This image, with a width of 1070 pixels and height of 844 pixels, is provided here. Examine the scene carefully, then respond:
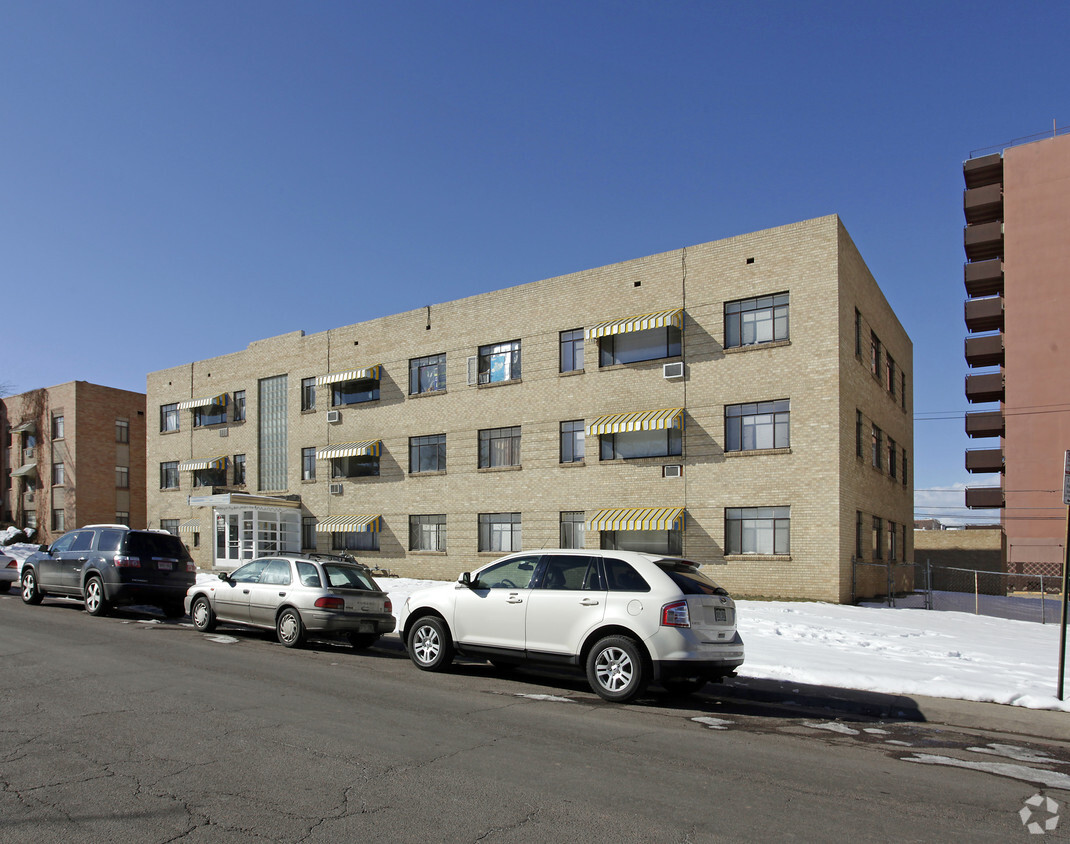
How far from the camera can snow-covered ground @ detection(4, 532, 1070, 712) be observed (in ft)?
33.4

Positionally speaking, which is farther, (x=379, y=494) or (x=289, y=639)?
(x=379, y=494)

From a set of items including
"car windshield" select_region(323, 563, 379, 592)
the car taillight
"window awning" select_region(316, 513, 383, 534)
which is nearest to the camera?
the car taillight

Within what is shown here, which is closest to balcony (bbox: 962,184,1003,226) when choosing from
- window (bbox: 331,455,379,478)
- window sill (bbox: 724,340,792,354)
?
window sill (bbox: 724,340,792,354)

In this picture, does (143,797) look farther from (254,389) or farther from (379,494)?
(254,389)

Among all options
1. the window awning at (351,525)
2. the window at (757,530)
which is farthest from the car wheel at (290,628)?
the window awning at (351,525)

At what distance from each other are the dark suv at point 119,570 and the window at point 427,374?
14.5 m

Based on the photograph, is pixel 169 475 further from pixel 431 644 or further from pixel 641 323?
pixel 431 644

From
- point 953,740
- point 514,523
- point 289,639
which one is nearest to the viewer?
point 953,740

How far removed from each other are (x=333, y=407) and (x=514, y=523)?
10.6 metres

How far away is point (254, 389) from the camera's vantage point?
1487 inches

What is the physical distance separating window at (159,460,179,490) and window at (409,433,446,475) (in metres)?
17.0

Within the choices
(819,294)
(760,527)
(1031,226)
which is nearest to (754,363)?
(819,294)

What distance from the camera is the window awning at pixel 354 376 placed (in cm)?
3244

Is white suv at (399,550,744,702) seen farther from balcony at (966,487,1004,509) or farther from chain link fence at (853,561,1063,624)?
balcony at (966,487,1004,509)
